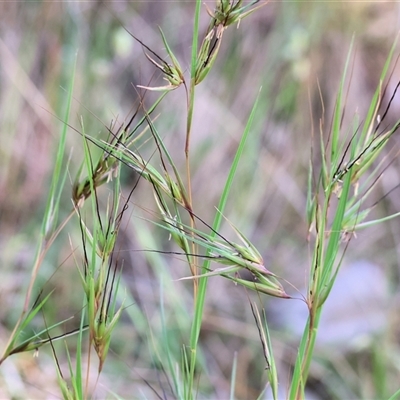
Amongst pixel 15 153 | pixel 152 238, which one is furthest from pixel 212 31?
pixel 15 153

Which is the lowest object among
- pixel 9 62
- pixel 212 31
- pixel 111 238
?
pixel 111 238

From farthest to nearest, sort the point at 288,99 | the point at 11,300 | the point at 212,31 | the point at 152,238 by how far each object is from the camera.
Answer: the point at 288,99
the point at 152,238
the point at 11,300
the point at 212,31

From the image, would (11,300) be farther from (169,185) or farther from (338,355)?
(169,185)

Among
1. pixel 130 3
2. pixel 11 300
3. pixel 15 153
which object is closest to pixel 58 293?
pixel 11 300

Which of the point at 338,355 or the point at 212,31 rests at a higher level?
the point at 212,31

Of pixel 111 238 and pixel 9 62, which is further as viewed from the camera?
pixel 9 62

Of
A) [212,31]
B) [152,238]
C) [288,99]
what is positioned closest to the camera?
[212,31]
